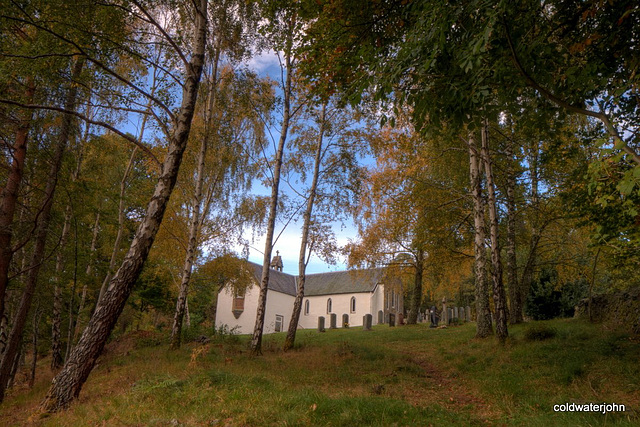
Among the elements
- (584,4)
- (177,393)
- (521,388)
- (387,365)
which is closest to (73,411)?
(177,393)

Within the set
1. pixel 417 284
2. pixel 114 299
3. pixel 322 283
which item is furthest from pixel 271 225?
pixel 322 283

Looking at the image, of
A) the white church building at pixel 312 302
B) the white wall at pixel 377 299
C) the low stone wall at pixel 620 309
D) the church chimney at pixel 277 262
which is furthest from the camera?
the church chimney at pixel 277 262

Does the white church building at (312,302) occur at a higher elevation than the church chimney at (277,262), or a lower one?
lower

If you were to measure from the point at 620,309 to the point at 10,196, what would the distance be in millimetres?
17437

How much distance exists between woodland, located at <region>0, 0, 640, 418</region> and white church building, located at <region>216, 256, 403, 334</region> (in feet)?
49.0

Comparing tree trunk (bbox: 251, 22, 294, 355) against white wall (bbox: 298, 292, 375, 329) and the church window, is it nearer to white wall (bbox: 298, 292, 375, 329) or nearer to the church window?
the church window

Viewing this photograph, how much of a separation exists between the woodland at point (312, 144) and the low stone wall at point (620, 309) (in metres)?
0.73

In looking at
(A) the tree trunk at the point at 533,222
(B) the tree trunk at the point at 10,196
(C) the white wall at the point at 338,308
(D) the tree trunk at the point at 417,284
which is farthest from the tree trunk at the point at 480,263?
(C) the white wall at the point at 338,308

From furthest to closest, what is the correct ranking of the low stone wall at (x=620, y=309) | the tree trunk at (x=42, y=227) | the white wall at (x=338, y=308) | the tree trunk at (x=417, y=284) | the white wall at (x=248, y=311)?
the white wall at (x=338, y=308) < the white wall at (x=248, y=311) < the tree trunk at (x=417, y=284) < the low stone wall at (x=620, y=309) < the tree trunk at (x=42, y=227)

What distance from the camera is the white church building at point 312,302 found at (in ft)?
130

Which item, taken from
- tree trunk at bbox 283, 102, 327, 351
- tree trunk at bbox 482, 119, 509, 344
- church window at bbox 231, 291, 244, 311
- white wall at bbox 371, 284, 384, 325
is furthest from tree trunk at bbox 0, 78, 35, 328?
white wall at bbox 371, 284, 384, 325

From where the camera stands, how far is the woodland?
5.68m

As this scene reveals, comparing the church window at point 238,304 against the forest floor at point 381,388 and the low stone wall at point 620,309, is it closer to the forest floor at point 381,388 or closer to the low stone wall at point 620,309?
the forest floor at point 381,388

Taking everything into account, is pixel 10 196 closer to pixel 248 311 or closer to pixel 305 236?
pixel 305 236
